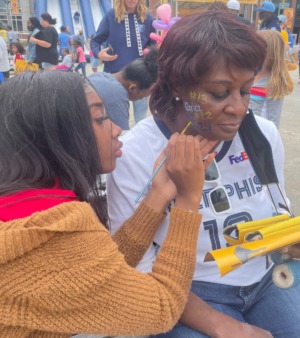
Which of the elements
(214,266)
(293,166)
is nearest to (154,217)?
(214,266)

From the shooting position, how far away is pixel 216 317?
1266 mm

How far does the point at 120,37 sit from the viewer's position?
4.29m

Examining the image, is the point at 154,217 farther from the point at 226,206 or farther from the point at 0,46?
the point at 0,46

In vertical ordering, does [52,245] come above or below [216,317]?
above

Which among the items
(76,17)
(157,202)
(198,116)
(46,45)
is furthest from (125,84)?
(76,17)

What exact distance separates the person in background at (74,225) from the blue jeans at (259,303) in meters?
0.33

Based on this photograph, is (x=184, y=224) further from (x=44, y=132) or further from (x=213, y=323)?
(x=44, y=132)

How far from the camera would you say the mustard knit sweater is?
0.89 metres

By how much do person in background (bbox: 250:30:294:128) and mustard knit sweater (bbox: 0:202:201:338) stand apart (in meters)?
2.69

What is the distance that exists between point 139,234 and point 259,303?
55cm

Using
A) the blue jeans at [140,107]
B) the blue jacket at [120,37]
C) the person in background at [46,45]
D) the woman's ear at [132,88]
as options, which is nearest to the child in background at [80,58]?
the person in background at [46,45]

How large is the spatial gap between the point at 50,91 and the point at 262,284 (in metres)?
1.02

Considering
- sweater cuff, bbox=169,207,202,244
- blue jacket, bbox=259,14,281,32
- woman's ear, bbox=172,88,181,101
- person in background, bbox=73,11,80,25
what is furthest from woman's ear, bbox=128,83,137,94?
person in background, bbox=73,11,80,25

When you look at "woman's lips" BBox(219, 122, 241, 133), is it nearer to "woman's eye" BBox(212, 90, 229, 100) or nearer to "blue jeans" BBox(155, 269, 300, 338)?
"woman's eye" BBox(212, 90, 229, 100)
